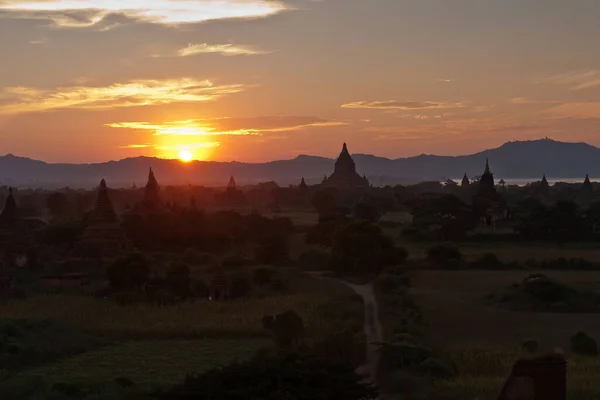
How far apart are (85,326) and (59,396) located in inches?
405

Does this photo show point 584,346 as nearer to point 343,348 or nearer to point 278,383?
point 343,348

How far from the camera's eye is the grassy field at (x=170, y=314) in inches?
1083

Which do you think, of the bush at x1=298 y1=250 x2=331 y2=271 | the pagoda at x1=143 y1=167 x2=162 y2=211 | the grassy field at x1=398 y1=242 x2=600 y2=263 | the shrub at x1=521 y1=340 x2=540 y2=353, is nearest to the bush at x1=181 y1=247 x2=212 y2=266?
the bush at x1=298 y1=250 x2=331 y2=271

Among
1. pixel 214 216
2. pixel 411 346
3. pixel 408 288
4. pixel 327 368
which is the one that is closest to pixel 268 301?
pixel 408 288

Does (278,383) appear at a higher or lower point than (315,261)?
higher

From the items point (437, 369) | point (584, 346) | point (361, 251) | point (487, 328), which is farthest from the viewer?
point (361, 251)

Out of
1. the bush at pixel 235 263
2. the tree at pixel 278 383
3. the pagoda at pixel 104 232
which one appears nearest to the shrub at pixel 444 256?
the bush at pixel 235 263

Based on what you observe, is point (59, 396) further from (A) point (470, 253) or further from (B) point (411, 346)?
(A) point (470, 253)

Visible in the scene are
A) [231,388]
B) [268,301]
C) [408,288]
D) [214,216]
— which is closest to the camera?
[231,388]

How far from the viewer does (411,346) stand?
22.0 metres

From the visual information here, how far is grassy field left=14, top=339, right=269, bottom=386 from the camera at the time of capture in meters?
21.5

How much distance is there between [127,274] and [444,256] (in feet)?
61.3

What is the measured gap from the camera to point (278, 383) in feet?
45.4

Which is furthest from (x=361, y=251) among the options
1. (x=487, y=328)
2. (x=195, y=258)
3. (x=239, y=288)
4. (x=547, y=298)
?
(x=487, y=328)
